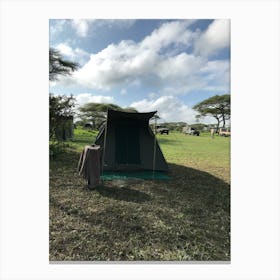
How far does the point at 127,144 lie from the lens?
332 cm

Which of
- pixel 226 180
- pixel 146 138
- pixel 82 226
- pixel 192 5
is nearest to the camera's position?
pixel 192 5

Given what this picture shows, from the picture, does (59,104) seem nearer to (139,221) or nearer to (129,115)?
(129,115)

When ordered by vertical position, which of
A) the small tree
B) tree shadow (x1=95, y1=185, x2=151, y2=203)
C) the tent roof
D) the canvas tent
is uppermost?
the small tree

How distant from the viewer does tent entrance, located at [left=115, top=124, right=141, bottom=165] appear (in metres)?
3.30

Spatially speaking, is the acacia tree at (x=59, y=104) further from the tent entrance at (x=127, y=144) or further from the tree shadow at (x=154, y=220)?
the tree shadow at (x=154, y=220)

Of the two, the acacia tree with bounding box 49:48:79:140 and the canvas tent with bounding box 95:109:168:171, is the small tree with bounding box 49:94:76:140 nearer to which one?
the acacia tree with bounding box 49:48:79:140

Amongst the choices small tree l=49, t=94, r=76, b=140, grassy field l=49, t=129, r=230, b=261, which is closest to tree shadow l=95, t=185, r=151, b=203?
grassy field l=49, t=129, r=230, b=261

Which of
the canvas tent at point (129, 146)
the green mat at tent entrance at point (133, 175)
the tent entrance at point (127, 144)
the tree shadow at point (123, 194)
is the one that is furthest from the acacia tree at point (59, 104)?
the tree shadow at point (123, 194)

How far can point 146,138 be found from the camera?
11.0 feet

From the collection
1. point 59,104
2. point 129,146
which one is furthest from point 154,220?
point 59,104

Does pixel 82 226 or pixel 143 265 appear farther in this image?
pixel 82 226
